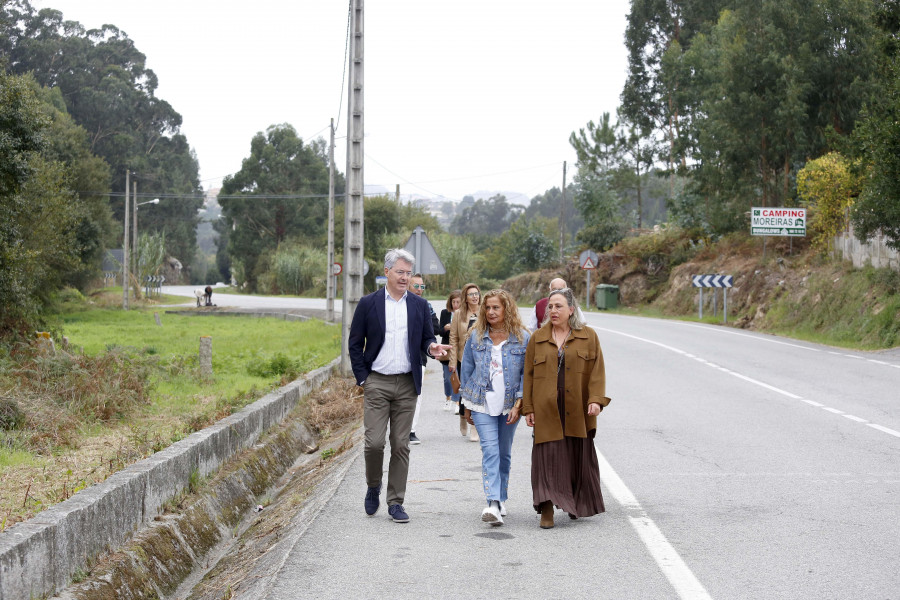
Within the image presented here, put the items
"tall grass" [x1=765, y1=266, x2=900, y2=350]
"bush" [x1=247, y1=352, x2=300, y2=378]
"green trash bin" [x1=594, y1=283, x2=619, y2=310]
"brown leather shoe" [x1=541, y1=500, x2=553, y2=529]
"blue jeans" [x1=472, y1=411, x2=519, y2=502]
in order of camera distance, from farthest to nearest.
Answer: "green trash bin" [x1=594, y1=283, x2=619, y2=310] < "tall grass" [x1=765, y1=266, x2=900, y2=350] < "bush" [x1=247, y1=352, x2=300, y2=378] < "blue jeans" [x1=472, y1=411, x2=519, y2=502] < "brown leather shoe" [x1=541, y1=500, x2=553, y2=529]

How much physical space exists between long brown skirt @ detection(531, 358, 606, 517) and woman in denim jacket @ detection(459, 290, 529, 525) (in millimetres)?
326

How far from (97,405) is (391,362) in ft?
18.1

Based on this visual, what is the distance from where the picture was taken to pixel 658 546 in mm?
6062

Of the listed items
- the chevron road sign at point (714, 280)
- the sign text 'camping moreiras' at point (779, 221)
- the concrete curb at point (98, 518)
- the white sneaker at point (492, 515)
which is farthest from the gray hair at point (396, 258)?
the chevron road sign at point (714, 280)

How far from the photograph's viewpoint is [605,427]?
11.5 m

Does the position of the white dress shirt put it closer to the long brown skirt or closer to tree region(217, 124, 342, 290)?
the long brown skirt

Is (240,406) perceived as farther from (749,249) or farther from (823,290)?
(749,249)

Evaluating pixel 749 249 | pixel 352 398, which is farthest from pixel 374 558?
pixel 749 249

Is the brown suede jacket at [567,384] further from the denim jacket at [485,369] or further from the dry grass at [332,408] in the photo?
the dry grass at [332,408]

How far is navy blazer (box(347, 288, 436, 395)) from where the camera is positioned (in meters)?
6.99

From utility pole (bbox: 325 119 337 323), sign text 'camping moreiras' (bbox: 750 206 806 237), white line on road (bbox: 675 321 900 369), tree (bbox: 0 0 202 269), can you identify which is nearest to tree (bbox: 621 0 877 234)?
sign text 'camping moreiras' (bbox: 750 206 806 237)

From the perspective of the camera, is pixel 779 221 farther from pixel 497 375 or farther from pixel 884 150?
pixel 497 375

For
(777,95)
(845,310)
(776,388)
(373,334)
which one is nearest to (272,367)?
(776,388)

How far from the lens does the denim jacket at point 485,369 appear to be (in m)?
7.03
